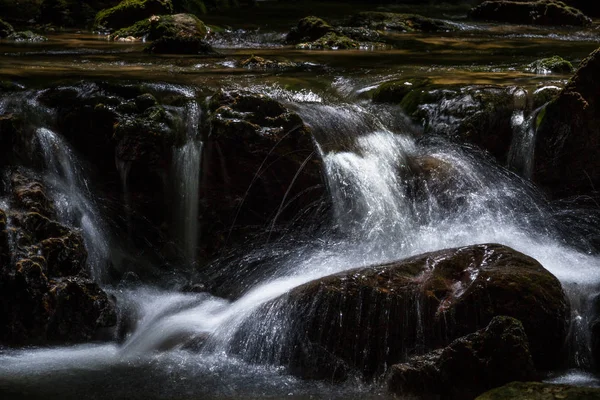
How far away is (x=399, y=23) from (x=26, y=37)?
9354 mm

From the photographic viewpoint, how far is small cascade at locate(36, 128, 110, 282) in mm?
7445

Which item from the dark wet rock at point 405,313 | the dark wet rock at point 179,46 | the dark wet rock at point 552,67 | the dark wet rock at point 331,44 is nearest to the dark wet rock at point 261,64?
the dark wet rock at point 179,46

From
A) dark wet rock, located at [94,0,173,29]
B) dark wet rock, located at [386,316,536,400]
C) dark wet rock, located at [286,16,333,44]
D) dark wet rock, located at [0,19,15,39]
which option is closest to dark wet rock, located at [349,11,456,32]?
dark wet rock, located at [286,16,333,44]

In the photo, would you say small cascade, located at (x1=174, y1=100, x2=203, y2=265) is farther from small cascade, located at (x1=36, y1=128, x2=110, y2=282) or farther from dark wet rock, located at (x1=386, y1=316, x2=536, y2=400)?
dark wet rock, located at (x1=386, y1=316, x2=536, y2=400)

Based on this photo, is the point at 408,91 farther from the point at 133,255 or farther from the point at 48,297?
the point at 48,297

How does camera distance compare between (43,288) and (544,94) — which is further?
(544,94)

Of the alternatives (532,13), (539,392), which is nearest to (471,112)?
(539,392)

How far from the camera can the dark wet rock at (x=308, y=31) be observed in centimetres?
1634

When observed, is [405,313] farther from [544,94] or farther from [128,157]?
[544,94]

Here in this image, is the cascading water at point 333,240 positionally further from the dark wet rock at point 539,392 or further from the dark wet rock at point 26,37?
the dark wet rock at point 26,37

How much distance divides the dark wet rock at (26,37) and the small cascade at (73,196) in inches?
347

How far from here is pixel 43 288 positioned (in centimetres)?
639

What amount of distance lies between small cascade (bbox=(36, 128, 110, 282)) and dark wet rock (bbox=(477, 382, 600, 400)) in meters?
4.26

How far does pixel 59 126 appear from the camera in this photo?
8.13 m
